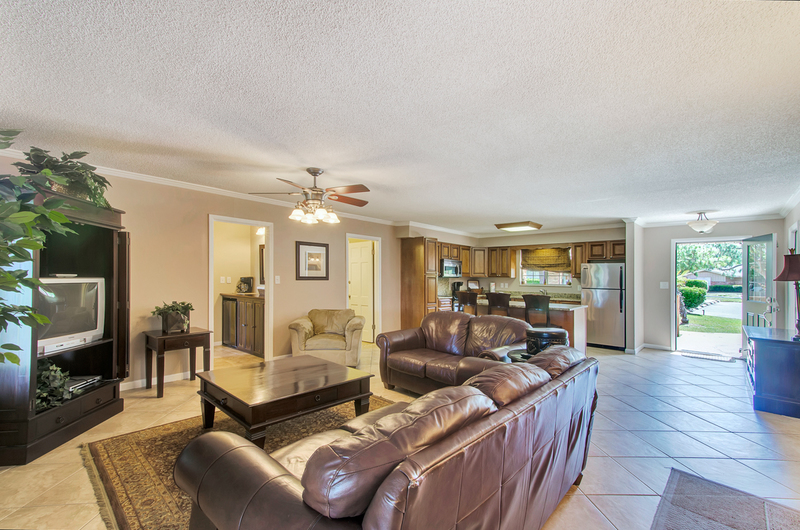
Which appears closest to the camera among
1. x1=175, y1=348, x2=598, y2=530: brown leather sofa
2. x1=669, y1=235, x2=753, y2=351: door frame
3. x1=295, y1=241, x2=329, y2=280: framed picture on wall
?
x1=175, y1=348, x2=598, y2=530: brown leather sofa

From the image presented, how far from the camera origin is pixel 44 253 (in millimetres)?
2918

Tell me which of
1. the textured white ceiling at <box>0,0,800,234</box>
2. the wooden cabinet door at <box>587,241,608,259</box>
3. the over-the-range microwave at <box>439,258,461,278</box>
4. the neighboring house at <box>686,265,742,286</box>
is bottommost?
the neighboring house at <box>686,265,742,286</box>

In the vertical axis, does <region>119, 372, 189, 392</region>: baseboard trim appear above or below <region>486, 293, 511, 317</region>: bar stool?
below

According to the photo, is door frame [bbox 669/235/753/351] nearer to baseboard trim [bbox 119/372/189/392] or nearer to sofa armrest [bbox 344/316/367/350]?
sofa armrest [bbox 344/316/367/350]

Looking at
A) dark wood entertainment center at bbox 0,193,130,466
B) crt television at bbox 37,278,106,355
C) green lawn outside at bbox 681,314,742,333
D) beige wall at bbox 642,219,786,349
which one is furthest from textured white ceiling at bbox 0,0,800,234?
green lawn outside at bbox 681,314,742,333

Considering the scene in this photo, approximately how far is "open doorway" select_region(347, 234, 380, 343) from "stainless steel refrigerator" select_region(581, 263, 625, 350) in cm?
397

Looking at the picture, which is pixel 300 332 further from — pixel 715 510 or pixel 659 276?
pixel 659 276

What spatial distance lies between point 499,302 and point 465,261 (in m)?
2.72

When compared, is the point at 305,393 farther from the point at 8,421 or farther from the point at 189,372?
the point at 189,372

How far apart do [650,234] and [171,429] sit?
7.60 meters

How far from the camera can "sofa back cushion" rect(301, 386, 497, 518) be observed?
3.09 feet

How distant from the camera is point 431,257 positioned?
22.3ft

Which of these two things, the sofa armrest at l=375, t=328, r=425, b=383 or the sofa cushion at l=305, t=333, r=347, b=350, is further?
the sofa cushion at l=305, t=333, r=347, b=350

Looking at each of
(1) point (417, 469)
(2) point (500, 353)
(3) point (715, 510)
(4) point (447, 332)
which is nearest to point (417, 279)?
(4) point (447, 332)
